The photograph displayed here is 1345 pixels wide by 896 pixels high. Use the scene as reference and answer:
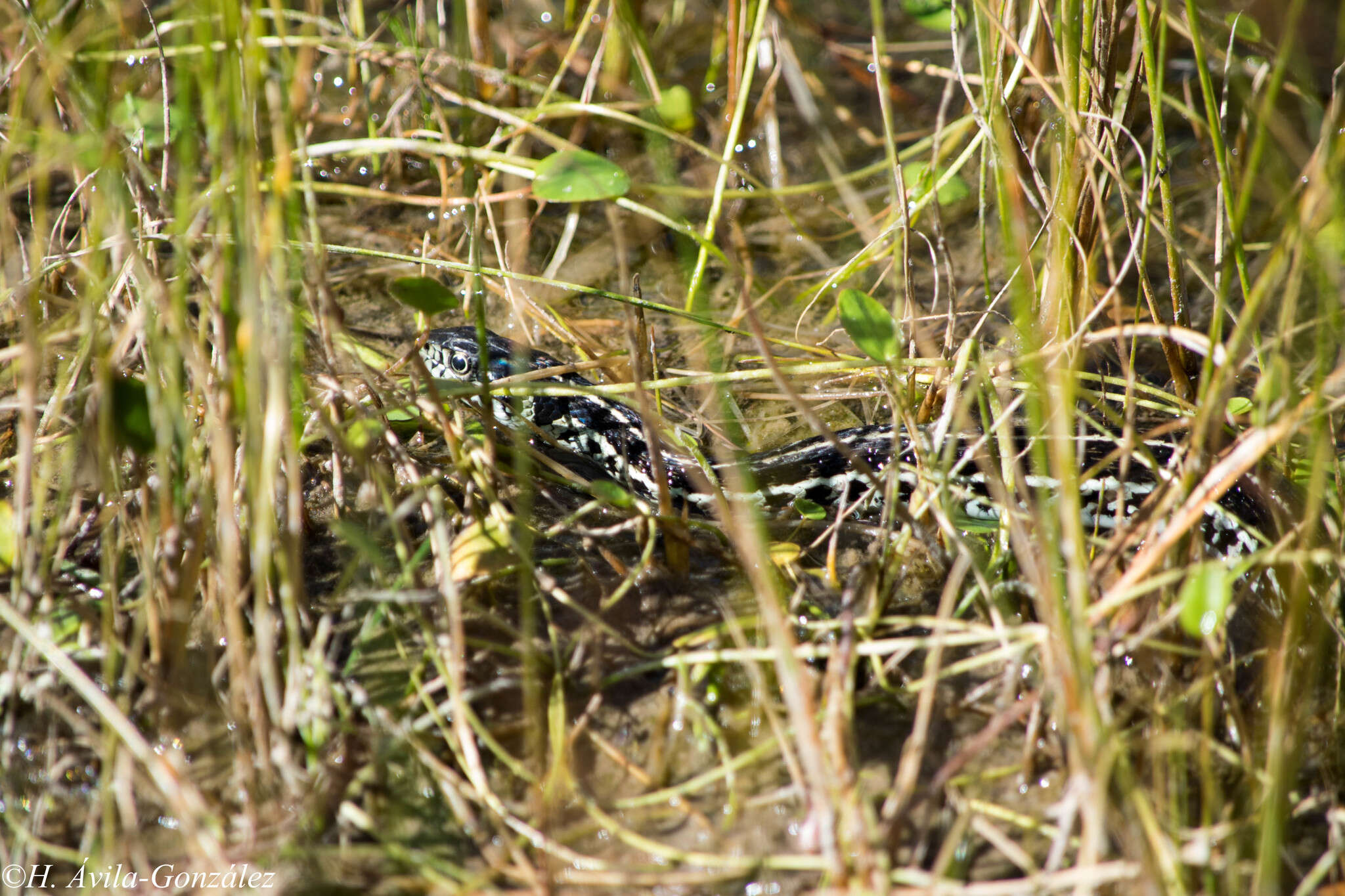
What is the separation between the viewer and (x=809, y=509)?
3203 millimetres

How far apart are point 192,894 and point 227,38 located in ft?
5.56

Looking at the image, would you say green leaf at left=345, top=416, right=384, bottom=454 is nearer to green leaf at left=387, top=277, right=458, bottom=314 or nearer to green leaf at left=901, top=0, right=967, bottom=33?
green leaf at left=387, top=277, right=458, bottom=314

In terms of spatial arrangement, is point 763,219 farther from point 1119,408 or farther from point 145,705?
point 145,705

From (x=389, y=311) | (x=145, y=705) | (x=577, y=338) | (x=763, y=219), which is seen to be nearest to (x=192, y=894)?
(x=145, y=705)

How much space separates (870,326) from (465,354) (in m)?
1.93

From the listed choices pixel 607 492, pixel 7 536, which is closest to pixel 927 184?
pixel 607 492

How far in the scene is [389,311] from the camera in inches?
168

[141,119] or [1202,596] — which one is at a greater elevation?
[141,119]

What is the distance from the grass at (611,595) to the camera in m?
2.09

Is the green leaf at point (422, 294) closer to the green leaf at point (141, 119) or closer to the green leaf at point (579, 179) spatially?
the green leaf at point (579, 179)

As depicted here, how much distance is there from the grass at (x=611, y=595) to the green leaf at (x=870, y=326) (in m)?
0.10

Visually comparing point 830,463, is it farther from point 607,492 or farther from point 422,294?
point 422,294

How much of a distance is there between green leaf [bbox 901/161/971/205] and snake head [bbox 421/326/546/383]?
147cm

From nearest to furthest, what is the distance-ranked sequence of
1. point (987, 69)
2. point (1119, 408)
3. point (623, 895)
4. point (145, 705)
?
point (623, 895) → point (145, 705) → point (987, 69) → point (1119, 408)
